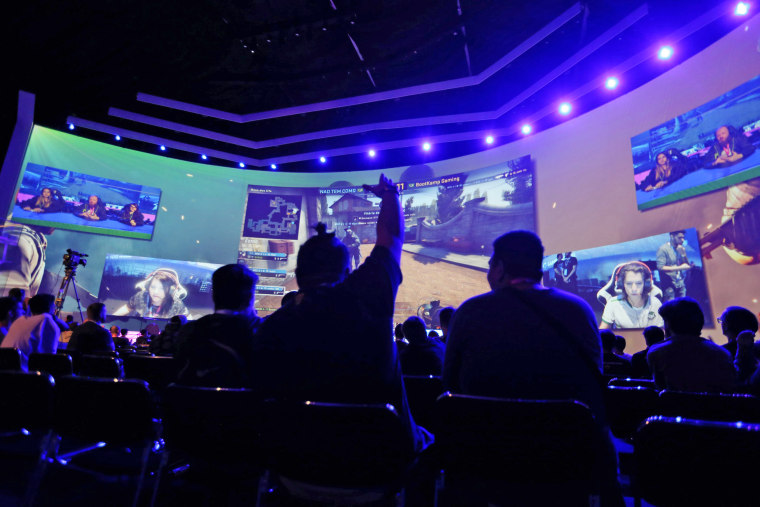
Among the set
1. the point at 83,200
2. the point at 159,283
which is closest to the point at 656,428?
the point at 159,283

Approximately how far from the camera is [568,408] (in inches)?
41.9

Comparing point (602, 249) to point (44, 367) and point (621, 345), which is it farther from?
point (44, 367)

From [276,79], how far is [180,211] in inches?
236

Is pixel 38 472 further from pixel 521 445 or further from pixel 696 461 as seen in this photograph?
pixel 696 461

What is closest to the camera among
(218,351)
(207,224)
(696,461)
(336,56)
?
(696,461)

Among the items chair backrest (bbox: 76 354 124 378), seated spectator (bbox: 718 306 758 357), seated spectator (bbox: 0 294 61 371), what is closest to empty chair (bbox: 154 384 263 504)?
chair backrest (bbox: 76 354 124 378)

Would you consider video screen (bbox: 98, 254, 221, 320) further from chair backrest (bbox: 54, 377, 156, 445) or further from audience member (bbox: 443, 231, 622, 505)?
audience member (bbox: 443, 231, 622, 505)

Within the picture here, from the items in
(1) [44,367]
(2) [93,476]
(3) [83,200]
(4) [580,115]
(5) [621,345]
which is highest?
(4) [580,115]

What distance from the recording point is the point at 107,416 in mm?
1766

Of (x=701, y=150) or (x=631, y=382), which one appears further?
(x=701, y=150)

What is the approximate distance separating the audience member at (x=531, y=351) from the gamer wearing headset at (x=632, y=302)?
6.96 m

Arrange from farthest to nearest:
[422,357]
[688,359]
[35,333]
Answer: [35,333] < [422,357] < [688,359]

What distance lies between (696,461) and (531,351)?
0.47 metres

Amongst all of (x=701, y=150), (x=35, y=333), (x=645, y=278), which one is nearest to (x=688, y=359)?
(x=35, y=333)
